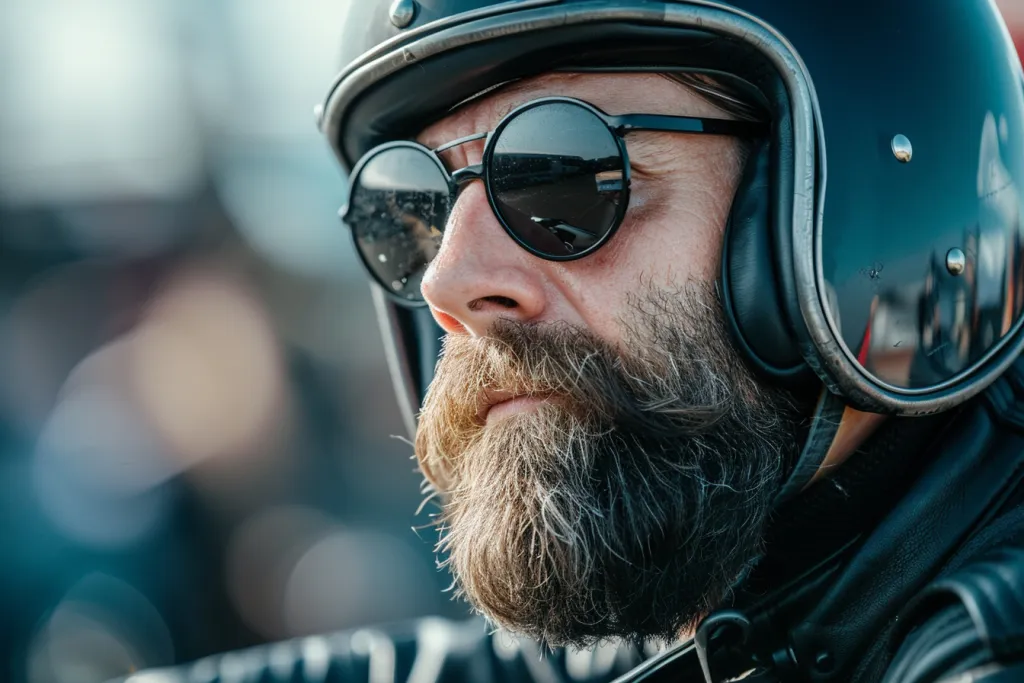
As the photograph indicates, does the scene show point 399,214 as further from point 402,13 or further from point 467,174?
point 402,13

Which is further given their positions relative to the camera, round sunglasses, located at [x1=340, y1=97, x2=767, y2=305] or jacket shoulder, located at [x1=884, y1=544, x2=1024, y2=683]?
round sunglasses, located at [x1=340, y1=97, x2=767, y2=305]

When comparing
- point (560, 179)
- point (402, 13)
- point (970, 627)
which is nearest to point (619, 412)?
point (560, 179)

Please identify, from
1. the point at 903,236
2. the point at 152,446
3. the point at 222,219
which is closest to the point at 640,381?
the point at 903,236

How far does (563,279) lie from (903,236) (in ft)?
1.84

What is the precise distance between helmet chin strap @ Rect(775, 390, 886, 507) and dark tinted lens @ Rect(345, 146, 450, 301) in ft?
2.55

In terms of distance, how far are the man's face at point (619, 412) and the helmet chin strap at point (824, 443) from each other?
4 centimetres

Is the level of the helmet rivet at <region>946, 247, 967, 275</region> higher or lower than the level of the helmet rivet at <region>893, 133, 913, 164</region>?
lower

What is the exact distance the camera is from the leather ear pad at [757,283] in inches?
63.3

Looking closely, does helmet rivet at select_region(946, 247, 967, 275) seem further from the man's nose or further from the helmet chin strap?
the man's nose

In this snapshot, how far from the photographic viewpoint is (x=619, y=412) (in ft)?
5.39

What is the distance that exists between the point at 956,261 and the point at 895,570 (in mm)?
528

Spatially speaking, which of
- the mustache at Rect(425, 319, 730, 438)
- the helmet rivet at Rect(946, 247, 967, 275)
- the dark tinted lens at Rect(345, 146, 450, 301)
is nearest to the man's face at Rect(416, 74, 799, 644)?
the mustache at Rect(425, 319, 730, 438)

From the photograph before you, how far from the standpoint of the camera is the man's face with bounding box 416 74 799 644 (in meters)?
1.62

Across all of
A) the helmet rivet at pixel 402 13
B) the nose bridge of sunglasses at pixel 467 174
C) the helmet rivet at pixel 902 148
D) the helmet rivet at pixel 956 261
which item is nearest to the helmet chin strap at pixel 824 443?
the helmet rivet at pixel 956 261
